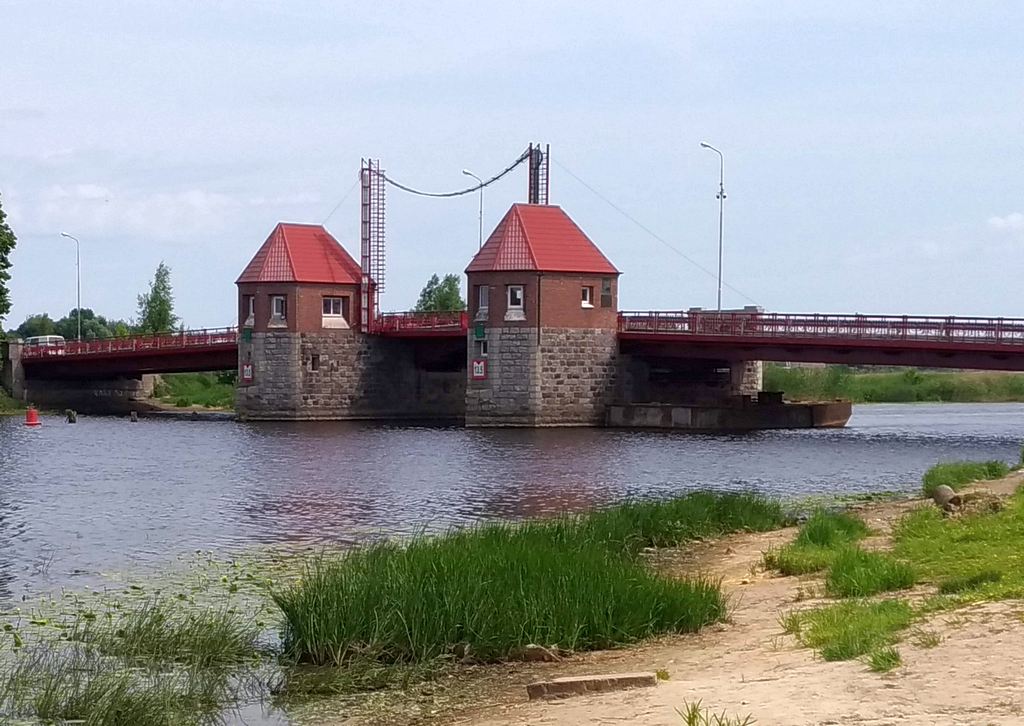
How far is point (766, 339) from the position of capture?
7644cm

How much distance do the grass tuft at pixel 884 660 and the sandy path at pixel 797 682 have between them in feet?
0.30

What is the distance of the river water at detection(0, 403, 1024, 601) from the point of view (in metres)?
33.6

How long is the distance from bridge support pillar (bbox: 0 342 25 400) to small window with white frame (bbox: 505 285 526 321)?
42588 mm

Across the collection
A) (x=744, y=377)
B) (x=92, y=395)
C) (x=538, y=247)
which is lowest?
(x=92, y=395)

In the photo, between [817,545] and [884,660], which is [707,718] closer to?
[884,660]

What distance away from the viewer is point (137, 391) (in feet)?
390

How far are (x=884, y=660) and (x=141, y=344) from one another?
92.4 m

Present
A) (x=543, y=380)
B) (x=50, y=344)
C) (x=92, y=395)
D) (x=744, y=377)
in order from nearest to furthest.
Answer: (x=543, y=380)
(x=744, y=377)
(x=50, y=344)
(x=92, y=395)

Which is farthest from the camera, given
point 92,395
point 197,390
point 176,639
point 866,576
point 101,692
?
point 197,390

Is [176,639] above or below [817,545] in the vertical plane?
below

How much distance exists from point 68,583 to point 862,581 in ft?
46.3

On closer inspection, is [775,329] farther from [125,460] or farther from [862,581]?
[862,581]

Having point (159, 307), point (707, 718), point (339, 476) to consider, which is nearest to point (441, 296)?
point (159, 307)

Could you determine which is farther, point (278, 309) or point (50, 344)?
point (50, 344)
